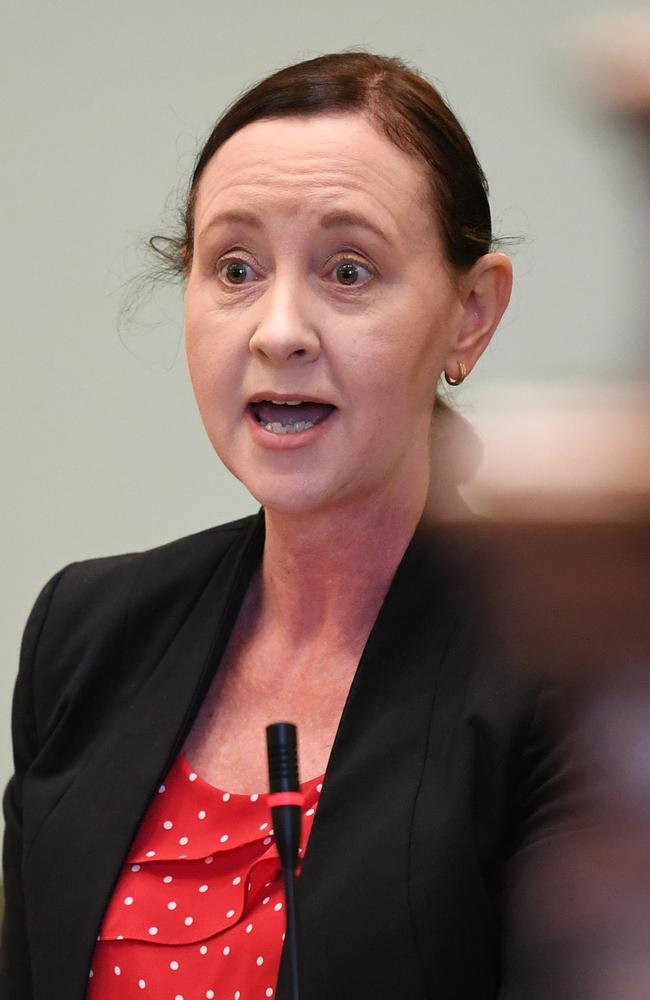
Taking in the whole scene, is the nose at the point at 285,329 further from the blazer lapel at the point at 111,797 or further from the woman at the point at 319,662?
the blazer lapel at the point at 111,797

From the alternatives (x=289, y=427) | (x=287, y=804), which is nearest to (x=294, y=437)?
(x=289, y=427)

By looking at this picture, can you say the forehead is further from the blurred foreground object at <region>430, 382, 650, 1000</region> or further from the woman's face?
the blurred foreground object at <region>430, 382, 650, 1000</region>

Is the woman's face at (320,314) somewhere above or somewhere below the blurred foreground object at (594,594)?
above

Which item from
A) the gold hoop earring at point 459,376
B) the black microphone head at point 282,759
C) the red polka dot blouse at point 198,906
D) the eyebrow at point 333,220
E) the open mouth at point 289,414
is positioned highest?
the eyebrow at point 333,220

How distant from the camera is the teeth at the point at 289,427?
1.39m

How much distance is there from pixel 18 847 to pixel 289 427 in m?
0.59

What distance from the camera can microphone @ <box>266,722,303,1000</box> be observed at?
0.98m

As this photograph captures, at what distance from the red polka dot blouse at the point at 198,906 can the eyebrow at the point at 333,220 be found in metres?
0.53

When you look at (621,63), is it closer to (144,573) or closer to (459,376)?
(459,376)

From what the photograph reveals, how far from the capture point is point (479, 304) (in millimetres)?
1508

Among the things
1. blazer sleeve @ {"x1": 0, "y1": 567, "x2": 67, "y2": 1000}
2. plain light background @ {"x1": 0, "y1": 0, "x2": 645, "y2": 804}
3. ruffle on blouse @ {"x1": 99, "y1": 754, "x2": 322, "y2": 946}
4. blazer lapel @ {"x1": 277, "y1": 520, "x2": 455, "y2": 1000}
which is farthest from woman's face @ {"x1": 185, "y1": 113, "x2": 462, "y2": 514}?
plain light background @ {"x1": 0, "y1": 0, "x2": 645, "y2": 804}

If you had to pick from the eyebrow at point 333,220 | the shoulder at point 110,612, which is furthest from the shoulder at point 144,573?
the eyebrow at point 333,220

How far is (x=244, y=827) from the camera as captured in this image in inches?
54.0

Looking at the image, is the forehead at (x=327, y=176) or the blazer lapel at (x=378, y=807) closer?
the blazer lapel at (x=378, y=807)
